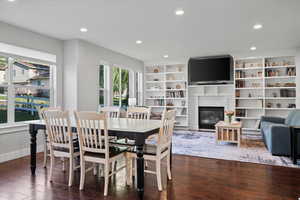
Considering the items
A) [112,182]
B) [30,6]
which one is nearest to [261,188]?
[112,182]

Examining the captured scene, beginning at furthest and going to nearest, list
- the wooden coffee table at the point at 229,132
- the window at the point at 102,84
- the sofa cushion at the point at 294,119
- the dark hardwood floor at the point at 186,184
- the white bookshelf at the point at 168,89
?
the white bookshelf at the point at 168,89 → the window at the point at 102,84 → the wooden coffee table at the point at 229,132 → the sofa cushion at the point at 294,119 → the dark hardwood floor at the point at 186,184

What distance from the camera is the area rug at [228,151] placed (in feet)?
12.9

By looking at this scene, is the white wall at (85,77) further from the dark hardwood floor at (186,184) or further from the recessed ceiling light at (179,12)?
the recessed ceiling light at (179,12)

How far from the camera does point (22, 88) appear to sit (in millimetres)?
4473

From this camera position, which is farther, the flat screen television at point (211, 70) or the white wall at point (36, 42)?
the flat screen television at point (211, 70)

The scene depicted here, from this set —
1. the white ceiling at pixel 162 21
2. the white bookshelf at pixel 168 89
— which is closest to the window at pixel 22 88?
the white ceiling at pixel 162 21

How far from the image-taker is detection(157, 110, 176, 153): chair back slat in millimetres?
2674

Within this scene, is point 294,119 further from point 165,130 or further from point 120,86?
point 120,86

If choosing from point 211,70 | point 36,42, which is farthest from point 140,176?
point 211,70

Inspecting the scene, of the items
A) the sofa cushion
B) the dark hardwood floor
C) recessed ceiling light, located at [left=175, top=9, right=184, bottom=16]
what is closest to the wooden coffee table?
the sofa cushion

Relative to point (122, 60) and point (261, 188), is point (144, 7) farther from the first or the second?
point (122, 60)

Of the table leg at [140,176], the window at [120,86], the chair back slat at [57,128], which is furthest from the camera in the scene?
the window at [120,86]

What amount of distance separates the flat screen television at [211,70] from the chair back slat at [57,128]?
541 centimetres

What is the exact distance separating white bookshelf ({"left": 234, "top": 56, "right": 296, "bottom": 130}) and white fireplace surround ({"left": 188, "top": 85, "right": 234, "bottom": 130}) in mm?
259
